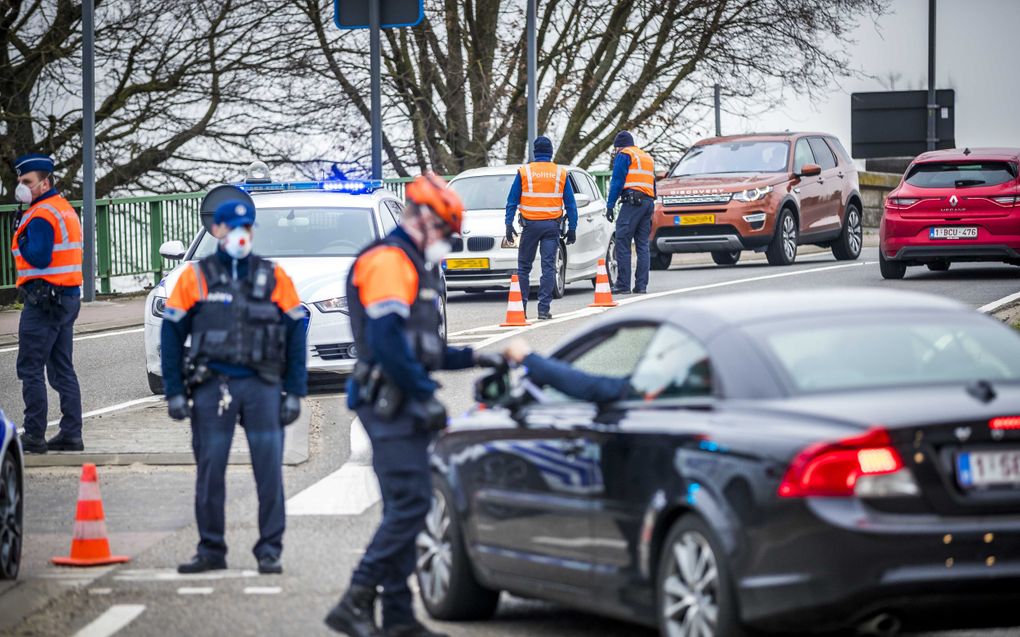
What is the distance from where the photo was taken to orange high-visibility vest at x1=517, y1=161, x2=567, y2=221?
19.7 m

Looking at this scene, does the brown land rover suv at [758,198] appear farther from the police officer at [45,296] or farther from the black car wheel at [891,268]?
the police officer at [45,296]

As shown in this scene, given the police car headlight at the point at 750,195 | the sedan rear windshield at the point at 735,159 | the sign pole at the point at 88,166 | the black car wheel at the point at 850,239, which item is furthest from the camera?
the black car wheel at the point at 850,239

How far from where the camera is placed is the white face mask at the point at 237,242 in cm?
860

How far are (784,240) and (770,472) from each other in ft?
70.9

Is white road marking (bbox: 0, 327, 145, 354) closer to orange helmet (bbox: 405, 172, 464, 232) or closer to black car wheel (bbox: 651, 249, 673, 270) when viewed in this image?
black car wheel (bbox: 651, 249, 673, 270)

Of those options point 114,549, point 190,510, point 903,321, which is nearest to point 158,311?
point 190,510

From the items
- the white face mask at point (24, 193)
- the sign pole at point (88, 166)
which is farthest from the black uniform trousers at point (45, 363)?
the sign pole at point (88, 166)

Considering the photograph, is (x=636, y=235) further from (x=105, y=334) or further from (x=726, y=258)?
(x=726, y=258)

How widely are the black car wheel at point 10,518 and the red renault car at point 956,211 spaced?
16029mm

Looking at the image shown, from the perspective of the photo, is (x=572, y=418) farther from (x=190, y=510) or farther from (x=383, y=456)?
(x=190, y=510)

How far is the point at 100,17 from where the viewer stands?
99.6 ft

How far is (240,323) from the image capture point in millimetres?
8516

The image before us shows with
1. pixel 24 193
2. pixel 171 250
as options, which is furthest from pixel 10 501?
pixel 171 250

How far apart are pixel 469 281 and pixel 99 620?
15.4 meters
